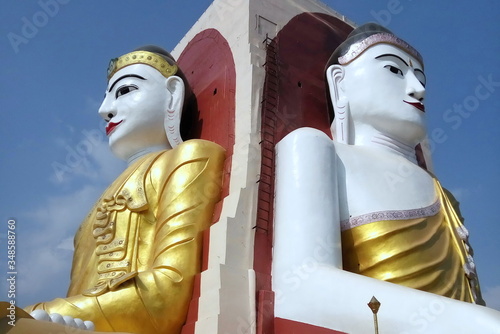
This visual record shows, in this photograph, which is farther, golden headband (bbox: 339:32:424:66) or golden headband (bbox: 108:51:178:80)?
golden headband (bbox: 108:51:178:80)

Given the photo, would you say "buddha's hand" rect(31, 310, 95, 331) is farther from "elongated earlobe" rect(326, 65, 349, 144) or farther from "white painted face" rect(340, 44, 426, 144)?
"white painted face" rect(340, 44, 426, 144)

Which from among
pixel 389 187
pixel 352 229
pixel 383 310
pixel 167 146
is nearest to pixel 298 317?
pixel 383 310

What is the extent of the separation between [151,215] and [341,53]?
2.36 metres

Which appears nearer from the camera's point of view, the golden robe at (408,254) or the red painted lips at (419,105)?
the golden robe at (408,254)

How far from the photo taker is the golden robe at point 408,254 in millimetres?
4613

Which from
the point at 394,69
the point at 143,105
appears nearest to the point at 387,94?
the point at 394,69

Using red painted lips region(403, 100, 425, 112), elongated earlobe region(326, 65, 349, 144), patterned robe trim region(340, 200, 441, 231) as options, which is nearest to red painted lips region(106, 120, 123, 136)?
elongated earlobe region(326, 65, 349, 144)

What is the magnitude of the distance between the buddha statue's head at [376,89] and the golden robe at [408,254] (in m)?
0.96

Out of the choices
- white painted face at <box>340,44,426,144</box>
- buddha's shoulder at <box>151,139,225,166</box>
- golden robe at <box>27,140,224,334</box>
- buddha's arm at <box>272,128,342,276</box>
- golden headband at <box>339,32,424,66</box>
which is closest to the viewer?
golden robe at <box>27,140,224,334</box>

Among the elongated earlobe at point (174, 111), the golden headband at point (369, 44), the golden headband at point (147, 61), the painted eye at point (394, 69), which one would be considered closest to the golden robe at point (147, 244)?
the elongated earlobe at point (174, 111)

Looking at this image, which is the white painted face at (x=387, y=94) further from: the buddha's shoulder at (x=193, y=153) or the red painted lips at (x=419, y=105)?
the buddha's shoulder at (x=193, y=153)

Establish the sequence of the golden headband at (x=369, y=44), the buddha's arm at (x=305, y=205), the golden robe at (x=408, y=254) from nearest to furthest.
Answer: the buddha's arm at (x=305, y=205), the golden robe at (x=408, y=254), the golden headband at (x=369, y=44)

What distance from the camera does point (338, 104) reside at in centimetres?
571

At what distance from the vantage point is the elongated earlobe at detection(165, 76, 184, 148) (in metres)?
5.82
